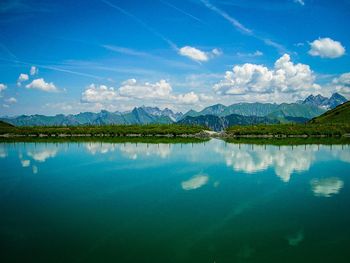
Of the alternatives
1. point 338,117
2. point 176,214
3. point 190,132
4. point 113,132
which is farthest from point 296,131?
point 176,214

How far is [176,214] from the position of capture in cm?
2127

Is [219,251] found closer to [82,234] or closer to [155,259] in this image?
[155,259]

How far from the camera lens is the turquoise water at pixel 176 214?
15.6 meters

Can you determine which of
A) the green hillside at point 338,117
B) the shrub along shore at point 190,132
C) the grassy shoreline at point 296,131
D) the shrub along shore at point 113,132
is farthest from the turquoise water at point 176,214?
the green hillside at point 338,117

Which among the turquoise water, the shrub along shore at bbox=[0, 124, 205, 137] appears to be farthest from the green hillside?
the turquoise water

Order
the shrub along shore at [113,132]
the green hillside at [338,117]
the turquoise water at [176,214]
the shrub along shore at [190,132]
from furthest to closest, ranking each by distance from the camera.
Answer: the green hillside at [338,117]
the shrub along shore at [113,132]
the shrub along shore at [190,132]
the turquoise water at [176,214]

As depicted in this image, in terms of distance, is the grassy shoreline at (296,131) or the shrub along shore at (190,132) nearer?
the grassy shoreline at (296,131)

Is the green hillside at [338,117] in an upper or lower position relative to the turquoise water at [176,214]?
upper

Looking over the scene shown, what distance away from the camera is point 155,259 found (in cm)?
1473

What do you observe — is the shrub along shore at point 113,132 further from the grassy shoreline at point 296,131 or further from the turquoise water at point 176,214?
the turquoise water at point 176,214

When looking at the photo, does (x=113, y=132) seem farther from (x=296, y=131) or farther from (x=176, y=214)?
(x=176, y=214)

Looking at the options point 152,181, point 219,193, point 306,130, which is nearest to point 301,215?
point 219,193

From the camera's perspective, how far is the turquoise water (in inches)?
612

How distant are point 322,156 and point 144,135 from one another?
65068mm
